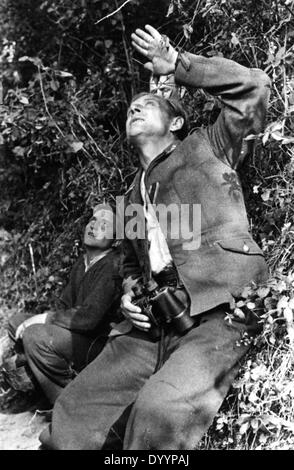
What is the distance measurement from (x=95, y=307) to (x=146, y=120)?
124 centimetres

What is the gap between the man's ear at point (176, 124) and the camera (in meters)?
4.08

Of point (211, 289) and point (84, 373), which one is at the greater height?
point (211, 289)

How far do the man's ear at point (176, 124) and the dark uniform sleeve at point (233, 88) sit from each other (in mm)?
491

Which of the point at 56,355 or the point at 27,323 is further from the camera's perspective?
the point at 27,323

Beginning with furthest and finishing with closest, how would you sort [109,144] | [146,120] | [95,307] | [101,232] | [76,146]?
1. [109,144]
2. [76,146]
3. [101,232]
4. [95,307]
5. [146,120]

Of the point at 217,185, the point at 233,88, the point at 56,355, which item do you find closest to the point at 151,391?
the point at 217,185

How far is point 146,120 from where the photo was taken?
3977 millimetres

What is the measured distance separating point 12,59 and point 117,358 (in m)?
3.44

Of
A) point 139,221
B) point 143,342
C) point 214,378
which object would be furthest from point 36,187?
point 214,378

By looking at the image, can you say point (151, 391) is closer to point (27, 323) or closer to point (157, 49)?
point (27, 323)

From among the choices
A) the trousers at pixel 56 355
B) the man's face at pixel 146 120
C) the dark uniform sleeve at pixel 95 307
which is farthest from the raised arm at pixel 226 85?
the trousers at pixel 56 355

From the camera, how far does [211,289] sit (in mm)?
3521

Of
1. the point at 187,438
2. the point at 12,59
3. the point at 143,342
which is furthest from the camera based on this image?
the point at 12,59

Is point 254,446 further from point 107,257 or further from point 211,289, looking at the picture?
point 107,257
